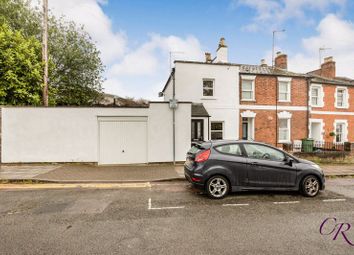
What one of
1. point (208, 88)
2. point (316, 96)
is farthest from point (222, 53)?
Answer: point (316, 96)

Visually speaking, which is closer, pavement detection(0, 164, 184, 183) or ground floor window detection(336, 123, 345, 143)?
pavement detection(0, 164, 184, 183)

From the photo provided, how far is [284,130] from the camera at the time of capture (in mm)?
16984

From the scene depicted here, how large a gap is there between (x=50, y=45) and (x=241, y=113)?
16.1 meters

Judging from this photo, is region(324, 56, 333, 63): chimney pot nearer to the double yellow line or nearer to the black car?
the black car

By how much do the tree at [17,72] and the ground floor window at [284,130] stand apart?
1687 centimetres

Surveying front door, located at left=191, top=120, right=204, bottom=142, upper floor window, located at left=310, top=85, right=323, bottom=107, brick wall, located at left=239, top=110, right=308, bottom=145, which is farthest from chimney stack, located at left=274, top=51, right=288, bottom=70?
front door, located at left=191, top=120, right=204, bottom=142

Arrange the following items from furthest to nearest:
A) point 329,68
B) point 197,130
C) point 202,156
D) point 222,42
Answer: point 329,68
point 222,42
point 197,130
point 202,156

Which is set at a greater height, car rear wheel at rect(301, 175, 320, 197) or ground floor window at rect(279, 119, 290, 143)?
ground floor window at rect(279, 119, 290, 143)

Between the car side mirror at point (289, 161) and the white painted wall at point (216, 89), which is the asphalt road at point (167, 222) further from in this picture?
the white painted wall at point (216, 89)

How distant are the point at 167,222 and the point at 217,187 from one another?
2.15 m

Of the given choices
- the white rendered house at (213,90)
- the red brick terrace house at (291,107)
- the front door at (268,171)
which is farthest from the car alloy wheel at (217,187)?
the red brick terrace house at (291,107)

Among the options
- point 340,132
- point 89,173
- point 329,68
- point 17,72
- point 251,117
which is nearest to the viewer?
point 89,173
